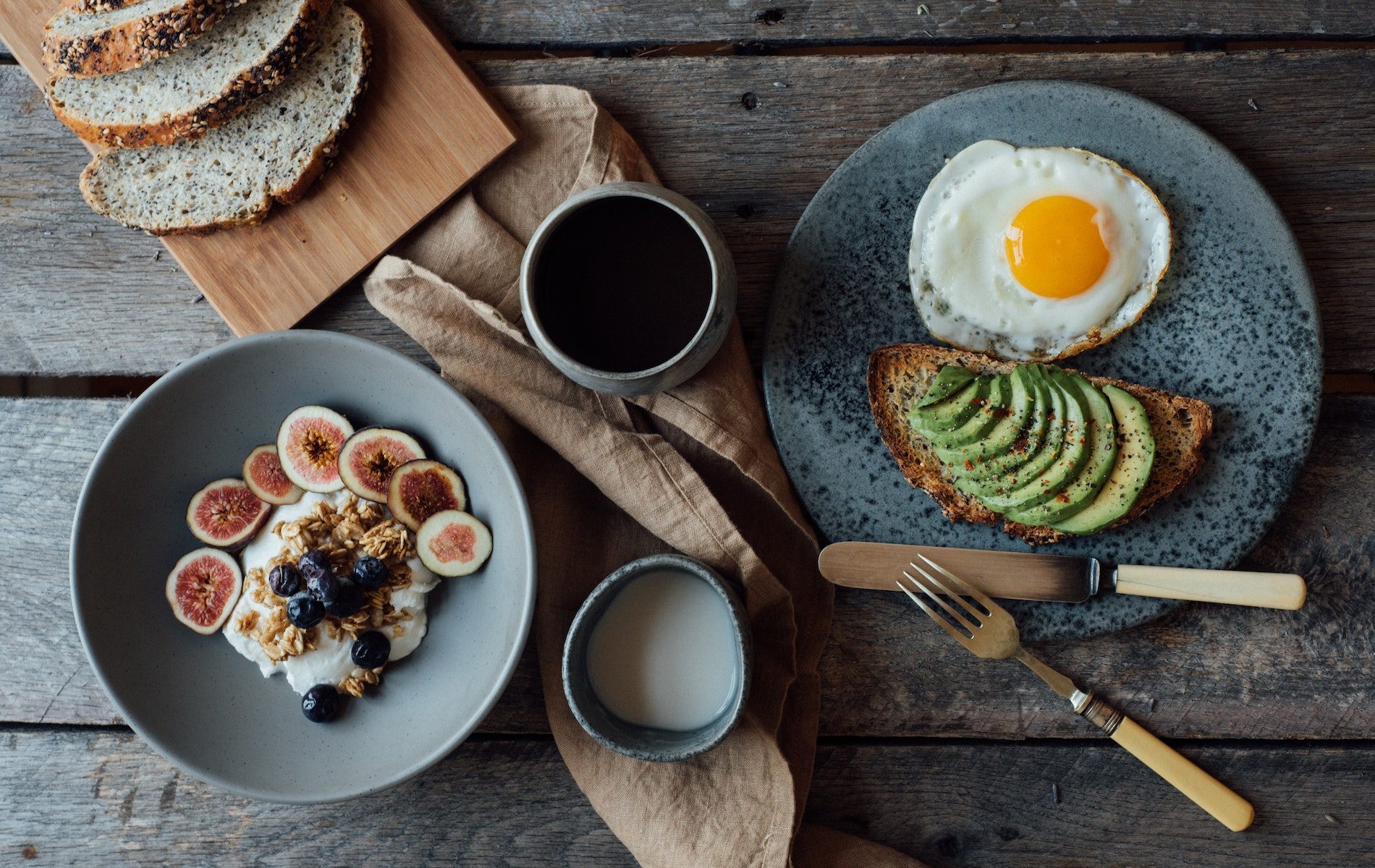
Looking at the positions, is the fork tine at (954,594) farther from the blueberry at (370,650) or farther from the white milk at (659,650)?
the blueberry at (370,650)

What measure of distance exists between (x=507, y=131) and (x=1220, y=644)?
5.64ft

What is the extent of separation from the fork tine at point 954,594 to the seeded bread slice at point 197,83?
153cm

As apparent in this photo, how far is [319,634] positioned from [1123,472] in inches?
58.7

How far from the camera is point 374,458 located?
67.1 inches

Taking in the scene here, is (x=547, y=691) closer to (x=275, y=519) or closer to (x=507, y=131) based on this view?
(x=275, y=519)

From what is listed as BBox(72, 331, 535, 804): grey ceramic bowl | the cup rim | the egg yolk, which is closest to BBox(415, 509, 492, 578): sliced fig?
BBox(72, 331, 535, 804): grey ceramic bowl

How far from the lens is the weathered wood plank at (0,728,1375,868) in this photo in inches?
70.9

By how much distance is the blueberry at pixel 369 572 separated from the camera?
1.62 metres

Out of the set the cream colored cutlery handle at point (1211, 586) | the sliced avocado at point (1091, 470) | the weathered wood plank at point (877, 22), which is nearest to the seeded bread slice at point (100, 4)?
the weathered wood plank at point (877, 22)

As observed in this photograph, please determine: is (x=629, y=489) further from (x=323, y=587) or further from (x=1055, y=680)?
(x=1055, y=680)

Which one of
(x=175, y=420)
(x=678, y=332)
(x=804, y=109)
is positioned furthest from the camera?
(x=804, y=109)

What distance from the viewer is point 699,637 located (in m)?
1.71

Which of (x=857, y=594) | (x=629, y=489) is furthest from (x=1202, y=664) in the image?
(x=629, y=489)

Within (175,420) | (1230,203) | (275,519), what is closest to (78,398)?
(175,420)
